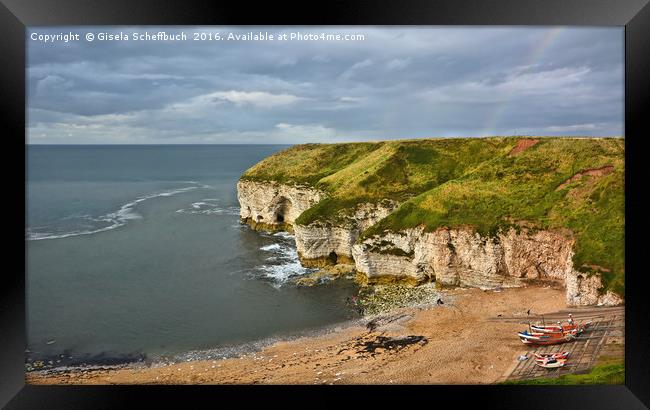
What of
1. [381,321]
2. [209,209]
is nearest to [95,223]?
[209,209]

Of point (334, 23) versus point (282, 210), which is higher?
point (334, 23)

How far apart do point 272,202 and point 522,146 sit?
21.9 m

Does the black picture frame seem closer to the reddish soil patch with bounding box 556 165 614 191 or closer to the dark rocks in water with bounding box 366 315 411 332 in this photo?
the dark rocks in water with bounding box 366 315 411 332

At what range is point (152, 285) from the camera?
2384cm

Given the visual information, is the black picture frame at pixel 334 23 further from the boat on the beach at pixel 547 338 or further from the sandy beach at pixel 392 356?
the boat on the beach at pixel 547 338

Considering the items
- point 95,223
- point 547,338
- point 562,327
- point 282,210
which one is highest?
point 282,210

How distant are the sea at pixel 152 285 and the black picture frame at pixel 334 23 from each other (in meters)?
1.38

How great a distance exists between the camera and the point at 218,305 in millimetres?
22203

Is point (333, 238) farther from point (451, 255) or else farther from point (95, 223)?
point (95, 223)

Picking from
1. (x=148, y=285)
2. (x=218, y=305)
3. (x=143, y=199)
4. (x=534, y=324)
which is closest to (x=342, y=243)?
(x=218, y=305)

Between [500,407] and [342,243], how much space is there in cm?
1765

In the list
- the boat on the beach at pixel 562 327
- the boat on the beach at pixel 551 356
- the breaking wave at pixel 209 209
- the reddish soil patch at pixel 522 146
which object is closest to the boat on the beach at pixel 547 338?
the boat on the beach at pixel 562 327

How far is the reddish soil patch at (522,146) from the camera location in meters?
29.7

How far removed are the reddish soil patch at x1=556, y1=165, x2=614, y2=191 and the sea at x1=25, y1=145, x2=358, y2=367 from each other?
12.8m
